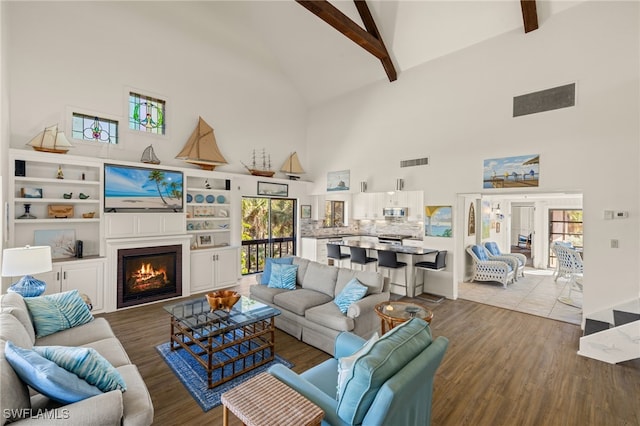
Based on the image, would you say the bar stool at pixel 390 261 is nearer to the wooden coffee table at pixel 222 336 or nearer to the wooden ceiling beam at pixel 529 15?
the wooden coffee table at pixel 222 336

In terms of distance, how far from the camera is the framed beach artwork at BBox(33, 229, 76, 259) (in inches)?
180

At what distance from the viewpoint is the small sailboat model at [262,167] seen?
7.22m

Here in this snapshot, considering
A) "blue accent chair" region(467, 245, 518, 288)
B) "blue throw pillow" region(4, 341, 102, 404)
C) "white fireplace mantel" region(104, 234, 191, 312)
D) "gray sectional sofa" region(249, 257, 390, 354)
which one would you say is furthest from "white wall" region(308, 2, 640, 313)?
"blue throw pillow" region(4, 341, 102, 404)

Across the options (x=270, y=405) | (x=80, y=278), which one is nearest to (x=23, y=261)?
(x=80, y=278)

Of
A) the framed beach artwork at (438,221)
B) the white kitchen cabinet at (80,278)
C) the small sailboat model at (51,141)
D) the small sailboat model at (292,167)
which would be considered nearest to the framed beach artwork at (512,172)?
the framed beach artwork at (438,221)

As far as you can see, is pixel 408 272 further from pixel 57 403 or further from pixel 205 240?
pixel 57 403

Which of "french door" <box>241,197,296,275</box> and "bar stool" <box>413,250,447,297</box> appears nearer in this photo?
"bar stool" <box>413,250,447,297</box>

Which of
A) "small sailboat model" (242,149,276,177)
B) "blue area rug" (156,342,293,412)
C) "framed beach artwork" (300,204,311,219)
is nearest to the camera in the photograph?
"blue area rug" (156,342,293,412)

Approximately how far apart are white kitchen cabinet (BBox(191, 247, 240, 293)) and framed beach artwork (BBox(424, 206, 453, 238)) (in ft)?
13.9

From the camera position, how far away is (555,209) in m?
8.68

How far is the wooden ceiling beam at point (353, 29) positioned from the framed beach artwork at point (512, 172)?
3.00m

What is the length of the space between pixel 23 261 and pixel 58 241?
2178 millimetres

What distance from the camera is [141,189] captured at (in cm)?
525

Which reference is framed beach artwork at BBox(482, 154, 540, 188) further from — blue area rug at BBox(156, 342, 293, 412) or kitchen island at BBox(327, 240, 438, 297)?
blue area rug at BBox(156, 342, 293, 412)
